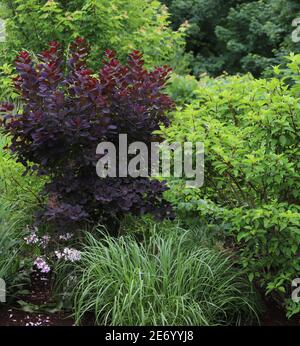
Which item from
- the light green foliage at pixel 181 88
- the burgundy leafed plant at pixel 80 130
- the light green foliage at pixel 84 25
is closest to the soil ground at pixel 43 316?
the burgundy leafed plant at pixel 80 130

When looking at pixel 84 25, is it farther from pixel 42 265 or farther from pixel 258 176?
pixel 258 176

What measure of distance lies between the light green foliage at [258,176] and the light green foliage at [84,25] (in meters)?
3.03

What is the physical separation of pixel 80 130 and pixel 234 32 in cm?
1096

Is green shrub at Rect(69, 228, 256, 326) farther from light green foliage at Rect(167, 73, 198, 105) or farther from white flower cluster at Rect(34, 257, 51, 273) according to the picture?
light green foliage at Rect(167, 73, 198, 105)

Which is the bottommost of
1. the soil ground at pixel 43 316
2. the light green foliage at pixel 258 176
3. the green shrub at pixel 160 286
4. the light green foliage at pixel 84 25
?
the soil ground at pixel 43 316

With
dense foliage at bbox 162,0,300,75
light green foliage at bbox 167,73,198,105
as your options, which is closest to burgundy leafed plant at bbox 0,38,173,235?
light green foliage at bbox 167,73,198,105

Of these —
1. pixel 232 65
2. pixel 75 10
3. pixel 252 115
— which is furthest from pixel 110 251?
pixel 232 65

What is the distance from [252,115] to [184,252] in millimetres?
1113

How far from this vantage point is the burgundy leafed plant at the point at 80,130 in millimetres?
4746

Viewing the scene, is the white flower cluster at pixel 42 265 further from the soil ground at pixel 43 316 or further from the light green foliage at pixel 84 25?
the light green foliage at pixel 84 25

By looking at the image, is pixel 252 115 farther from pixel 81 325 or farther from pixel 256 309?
pixel 81 325

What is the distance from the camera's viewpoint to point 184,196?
5.15m

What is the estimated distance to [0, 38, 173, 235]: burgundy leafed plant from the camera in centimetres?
475

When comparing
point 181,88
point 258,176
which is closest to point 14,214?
point 258,176
